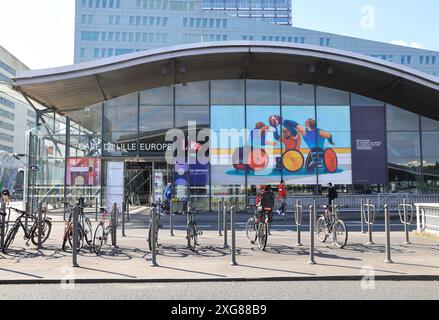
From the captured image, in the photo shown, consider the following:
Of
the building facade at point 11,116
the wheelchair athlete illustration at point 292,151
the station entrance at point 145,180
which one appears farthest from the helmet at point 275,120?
the building facade at point 11,116

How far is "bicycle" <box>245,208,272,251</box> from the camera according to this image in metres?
11.5

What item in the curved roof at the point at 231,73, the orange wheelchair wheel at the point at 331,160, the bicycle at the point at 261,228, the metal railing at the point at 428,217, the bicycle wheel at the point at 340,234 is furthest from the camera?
the orange wheelchair wheel at the point at 331,160

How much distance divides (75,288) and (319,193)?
1911cm

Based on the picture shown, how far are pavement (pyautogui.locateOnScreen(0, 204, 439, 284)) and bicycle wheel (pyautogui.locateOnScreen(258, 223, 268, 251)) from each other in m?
0.21

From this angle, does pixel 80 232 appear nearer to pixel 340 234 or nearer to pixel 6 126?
pixel 340 234

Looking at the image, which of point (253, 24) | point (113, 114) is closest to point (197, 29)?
point (253, 24)

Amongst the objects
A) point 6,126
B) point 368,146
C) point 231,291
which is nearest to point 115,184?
point 368,146

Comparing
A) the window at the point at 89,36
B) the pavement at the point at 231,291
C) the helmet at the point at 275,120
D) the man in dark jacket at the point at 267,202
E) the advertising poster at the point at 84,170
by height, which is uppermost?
the window at the point at 89,36

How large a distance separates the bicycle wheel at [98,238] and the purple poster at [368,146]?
55.9 feet

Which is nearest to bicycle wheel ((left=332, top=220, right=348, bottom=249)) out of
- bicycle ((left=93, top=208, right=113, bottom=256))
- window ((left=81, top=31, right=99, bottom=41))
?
bicycle ((left=93, top=208, right=113, bottom=256))

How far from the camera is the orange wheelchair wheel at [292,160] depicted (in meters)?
24.9

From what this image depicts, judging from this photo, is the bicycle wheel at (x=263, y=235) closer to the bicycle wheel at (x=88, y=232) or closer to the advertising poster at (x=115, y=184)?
the bicycle wheel at (x=88, y=232)

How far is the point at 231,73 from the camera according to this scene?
2462 centimetres
